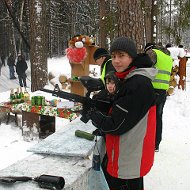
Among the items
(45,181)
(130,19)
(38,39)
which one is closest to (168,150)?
(130,19)

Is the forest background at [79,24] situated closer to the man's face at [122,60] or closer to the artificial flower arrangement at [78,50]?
the artificial flower arrangement at [78,50]

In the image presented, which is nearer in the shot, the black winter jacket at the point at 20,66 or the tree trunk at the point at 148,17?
the tree trunk at the point at 148,17

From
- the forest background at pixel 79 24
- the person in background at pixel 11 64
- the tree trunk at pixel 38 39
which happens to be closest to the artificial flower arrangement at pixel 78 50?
the forest background at pixel 79 24

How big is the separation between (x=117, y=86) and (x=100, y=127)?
32cm

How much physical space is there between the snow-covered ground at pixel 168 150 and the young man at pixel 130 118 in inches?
69.9

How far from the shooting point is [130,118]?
7.09 feet

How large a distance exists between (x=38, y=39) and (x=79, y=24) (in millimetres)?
27228

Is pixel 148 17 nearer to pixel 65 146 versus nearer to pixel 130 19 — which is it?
pixel 130 19

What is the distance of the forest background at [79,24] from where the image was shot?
214 inches

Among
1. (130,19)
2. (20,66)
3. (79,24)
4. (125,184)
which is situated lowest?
(125,184)

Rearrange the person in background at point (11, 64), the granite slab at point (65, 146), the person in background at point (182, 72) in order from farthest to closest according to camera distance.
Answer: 1. the person in background at point (11, 64)
2. the person in background at point (182, 72)
3. the granite slab at point (65, 146)

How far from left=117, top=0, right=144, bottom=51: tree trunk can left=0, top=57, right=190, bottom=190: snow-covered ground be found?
194cm

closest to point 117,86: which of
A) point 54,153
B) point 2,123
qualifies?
point 54,153

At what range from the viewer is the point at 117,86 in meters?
2.32
